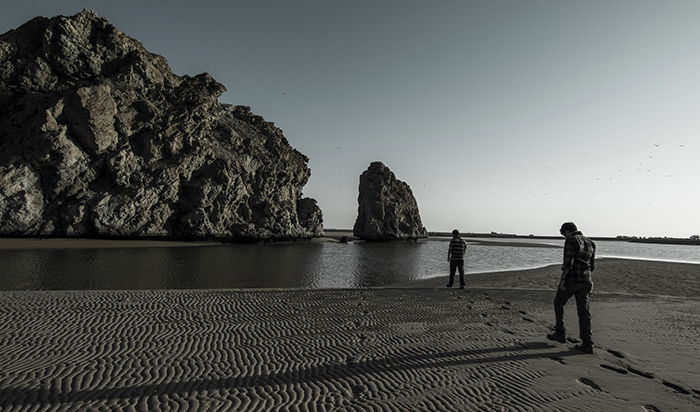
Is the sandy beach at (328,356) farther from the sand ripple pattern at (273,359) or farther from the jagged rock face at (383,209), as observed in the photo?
the jagged rock face at (383,209)

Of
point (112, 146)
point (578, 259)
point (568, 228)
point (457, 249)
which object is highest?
point (112, 146)

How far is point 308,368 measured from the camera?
6449mm

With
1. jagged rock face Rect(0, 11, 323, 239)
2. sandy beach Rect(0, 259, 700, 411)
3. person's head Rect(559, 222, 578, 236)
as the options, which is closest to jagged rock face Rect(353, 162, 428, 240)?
jagged rock face Rect(0, 11, 323, 239)

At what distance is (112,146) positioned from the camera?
55.9 metres

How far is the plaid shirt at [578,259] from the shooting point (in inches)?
328

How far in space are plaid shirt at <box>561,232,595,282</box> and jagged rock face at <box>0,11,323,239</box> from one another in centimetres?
6064

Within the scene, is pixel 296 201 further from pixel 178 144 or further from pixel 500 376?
pixel 500 376

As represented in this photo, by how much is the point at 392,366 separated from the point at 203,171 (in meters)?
68.7

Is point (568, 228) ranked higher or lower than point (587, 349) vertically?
higher

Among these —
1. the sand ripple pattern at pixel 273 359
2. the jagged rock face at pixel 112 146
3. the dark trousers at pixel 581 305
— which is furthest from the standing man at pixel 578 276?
the jagged rock face at pixel 112 146

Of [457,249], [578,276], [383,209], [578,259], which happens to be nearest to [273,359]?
[578,276]

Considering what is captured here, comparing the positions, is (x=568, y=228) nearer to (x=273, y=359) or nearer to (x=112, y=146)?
(x=273, y=359)

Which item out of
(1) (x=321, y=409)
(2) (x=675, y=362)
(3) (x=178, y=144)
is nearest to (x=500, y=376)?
(1) (x=321, y=409)

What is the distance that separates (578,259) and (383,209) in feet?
337
